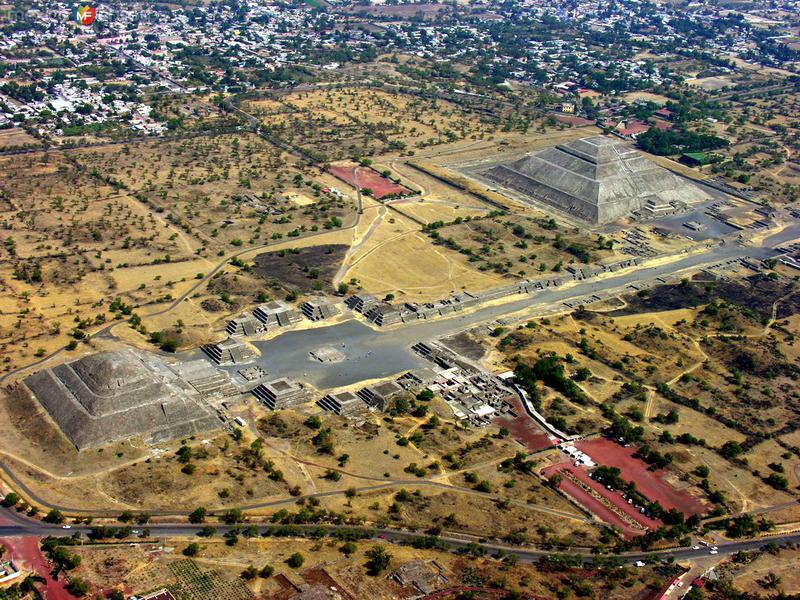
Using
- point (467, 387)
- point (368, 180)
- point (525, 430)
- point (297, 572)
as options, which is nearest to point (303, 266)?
point (467, 387)

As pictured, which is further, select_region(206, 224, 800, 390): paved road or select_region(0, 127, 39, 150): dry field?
select_region(0, 127, 39, 150): dry field

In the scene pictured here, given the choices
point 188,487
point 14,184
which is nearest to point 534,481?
point 188,487

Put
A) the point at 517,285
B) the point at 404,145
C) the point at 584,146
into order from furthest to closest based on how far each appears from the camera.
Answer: the point at 404,145
the point at 584,146
the point at 517,285

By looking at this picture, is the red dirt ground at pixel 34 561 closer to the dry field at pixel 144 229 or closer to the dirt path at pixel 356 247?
the dry field at pixel 144 229

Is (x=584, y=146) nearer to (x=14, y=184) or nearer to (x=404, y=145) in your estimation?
(x=404, y=145)

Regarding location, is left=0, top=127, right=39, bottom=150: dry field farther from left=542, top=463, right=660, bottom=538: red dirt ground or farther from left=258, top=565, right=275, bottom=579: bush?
left=542, top=463, right=660, bottom=538: red dirt ground

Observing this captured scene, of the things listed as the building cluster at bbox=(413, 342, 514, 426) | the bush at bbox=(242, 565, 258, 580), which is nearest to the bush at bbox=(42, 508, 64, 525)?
the bush at bbox=(242, 565, 258, 580)
